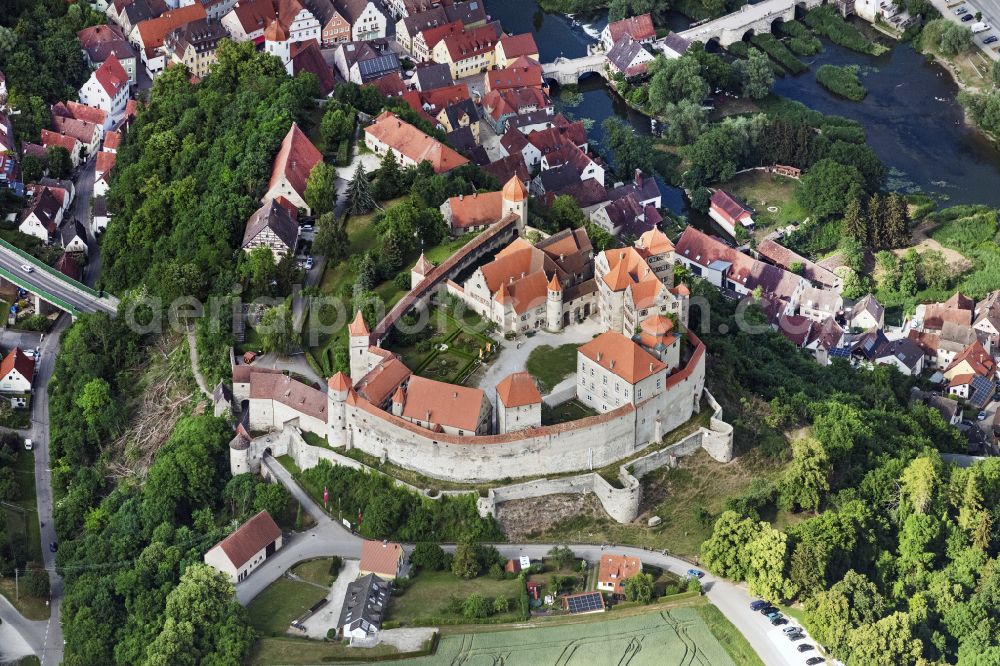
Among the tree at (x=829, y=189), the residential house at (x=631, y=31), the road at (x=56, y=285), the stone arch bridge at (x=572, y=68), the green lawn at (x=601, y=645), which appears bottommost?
the tree at (x=829, y=189)

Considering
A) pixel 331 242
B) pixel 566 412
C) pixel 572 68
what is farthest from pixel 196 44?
pixel 566 412

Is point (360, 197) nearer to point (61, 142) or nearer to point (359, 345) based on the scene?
point (359, 345)

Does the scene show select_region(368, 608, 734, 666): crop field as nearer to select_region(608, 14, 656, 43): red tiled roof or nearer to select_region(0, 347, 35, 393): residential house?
select_region(0, 347, 35, 393): residential house

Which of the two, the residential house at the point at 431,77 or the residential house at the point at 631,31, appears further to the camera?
the residential house at the point at 631,31

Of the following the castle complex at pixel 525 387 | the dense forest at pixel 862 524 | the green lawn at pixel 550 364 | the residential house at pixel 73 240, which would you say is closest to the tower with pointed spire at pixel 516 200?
the castle complex at pixel 525 387

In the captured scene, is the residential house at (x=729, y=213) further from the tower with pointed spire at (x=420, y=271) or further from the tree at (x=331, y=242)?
the tower with pointed spire at (x=420, y=271)

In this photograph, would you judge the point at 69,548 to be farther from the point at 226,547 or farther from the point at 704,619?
the point at 704,619

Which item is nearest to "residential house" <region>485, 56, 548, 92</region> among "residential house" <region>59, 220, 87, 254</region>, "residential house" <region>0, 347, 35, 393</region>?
"residential house" <region>59, 220, 87, 254</region>
